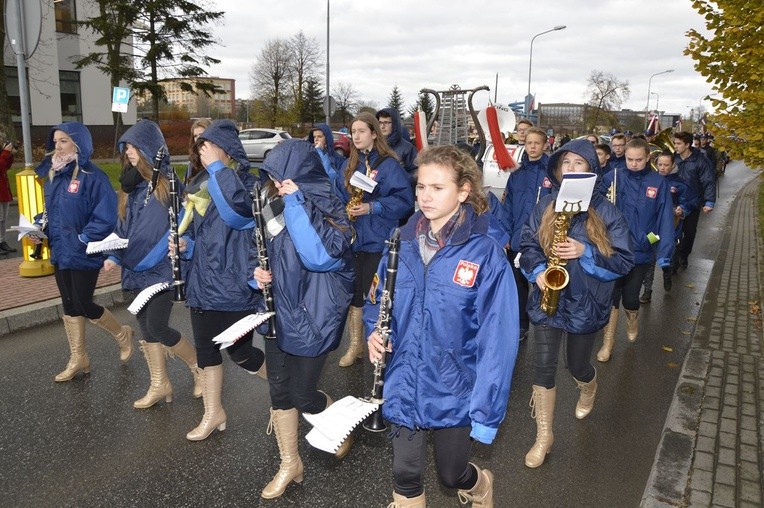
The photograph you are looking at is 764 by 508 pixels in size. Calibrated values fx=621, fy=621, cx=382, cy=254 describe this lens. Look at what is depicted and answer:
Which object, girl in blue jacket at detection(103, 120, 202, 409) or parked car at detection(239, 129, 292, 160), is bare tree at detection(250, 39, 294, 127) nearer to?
parked car at detection(239, 129, 292, 160)

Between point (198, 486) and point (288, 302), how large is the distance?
1.29 m

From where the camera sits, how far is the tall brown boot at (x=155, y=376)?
4672 mm

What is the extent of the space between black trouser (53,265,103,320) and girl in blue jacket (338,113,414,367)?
2.16m

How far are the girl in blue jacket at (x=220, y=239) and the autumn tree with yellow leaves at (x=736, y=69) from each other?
4852 millimetres

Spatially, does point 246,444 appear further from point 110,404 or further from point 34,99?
point 34,99

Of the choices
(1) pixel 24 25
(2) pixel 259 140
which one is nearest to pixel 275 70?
(2) pixel 259 140

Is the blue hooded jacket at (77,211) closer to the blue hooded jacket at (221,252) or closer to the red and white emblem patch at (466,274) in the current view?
the blue hooded jacket at (221,252)

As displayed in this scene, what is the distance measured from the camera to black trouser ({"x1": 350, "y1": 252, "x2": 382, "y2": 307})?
5.64 m

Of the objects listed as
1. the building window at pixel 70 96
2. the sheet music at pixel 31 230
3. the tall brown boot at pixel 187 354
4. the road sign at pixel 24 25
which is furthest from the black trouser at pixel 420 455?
the building window at pixel 70 96

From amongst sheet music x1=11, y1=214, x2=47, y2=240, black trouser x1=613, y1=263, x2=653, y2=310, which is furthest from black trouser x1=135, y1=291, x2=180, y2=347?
black trouser x1=613, y1=263, x2=653, y2=310

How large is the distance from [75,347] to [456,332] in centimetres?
380

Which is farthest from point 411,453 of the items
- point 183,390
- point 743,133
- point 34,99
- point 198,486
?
point 34,99

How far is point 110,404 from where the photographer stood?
473 centimetres

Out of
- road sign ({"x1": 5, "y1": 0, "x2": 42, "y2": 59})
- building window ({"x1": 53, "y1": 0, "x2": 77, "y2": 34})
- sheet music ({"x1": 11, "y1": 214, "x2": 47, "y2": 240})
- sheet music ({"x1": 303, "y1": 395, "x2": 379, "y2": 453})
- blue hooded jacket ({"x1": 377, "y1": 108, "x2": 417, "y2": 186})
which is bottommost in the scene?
sheet music ({"x1": 303, "y1": 395, "x2": 379, "y2": 453})
